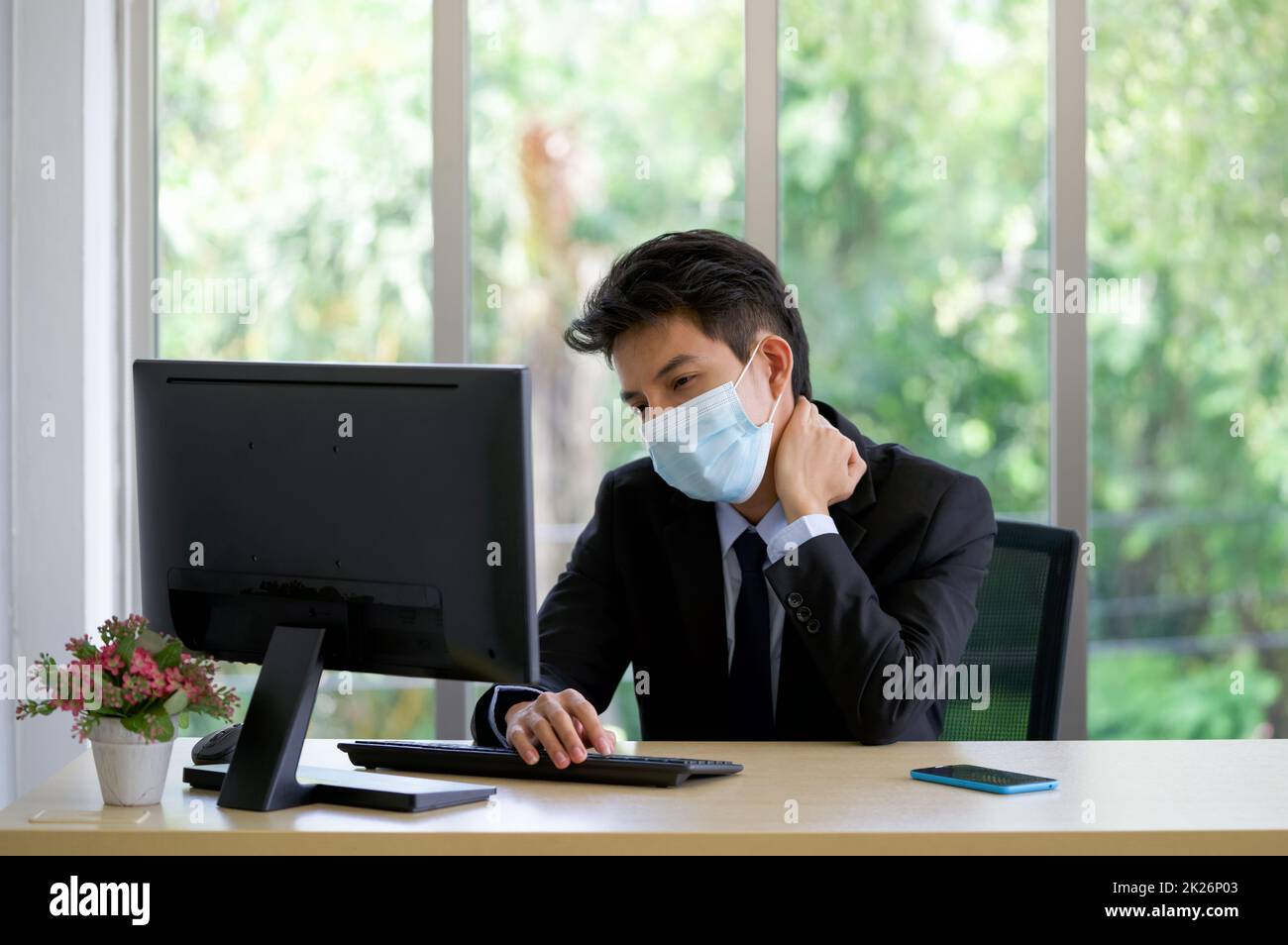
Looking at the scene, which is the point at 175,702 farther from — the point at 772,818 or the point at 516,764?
the point at 772,818

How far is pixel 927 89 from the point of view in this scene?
314 cm

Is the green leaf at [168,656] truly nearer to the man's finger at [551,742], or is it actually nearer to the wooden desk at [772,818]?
the wooden desk at [772,818]

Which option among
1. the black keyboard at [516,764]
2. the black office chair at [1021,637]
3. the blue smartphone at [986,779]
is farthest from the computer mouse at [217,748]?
the black office chair at [1021,637]

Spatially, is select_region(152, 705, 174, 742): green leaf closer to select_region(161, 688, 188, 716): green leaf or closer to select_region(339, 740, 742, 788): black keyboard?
select_region(161, 688, 188, 716): green leaf

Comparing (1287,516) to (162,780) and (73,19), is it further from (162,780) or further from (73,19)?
(73,19)

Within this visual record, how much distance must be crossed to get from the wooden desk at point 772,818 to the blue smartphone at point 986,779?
15 mm

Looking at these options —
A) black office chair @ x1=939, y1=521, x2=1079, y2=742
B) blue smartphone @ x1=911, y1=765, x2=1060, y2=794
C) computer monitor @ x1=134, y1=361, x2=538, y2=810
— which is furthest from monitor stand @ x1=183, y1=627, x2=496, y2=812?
black office chair @ x1=939, y1=521, x2=1079, y2=742

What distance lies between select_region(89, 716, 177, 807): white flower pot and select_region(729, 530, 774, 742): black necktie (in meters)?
0.84

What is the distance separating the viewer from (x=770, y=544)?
1.88 m

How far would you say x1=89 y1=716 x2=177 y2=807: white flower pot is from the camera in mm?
1438

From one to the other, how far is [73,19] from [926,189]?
194 centimetres

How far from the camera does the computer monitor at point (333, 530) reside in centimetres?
144

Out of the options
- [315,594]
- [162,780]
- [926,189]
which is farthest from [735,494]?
[926,189]
